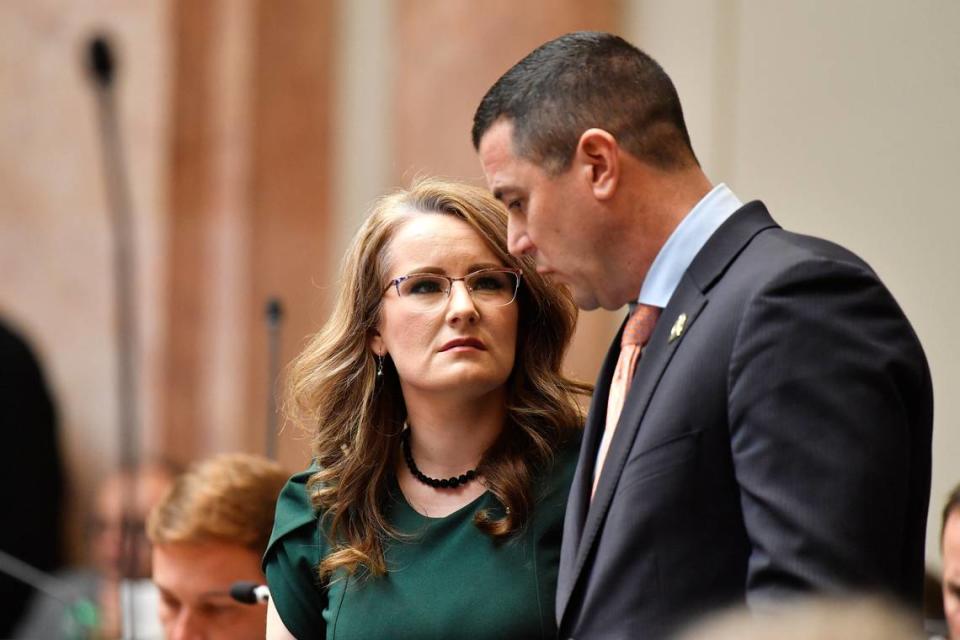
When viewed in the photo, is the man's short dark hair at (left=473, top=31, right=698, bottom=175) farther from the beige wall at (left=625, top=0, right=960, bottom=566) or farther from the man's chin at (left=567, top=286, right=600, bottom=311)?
the beige wall at (left=625, top=0, right=960, bottom=566)

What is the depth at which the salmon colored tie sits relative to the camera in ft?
7.92

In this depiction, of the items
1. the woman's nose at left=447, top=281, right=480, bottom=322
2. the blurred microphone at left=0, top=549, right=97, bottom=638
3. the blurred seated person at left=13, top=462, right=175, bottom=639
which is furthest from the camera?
the blurred seated person at left=13, top=462, right=175, bottom=639

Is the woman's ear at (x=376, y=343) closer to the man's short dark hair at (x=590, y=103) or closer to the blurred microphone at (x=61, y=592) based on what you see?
the man's short dark hair at (x=590, y=103)

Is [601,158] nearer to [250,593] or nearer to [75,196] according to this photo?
[250,593]

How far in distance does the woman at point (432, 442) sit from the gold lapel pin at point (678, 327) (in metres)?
0.58

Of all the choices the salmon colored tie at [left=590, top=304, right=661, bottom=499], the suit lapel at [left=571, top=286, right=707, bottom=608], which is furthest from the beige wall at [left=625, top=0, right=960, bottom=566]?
the suit lapel at [left=571, top=286, right=707, bottom=608]

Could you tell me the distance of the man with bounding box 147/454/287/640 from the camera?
145 inches

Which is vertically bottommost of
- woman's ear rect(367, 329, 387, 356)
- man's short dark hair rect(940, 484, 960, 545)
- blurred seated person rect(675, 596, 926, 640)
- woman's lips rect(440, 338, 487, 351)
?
man's short dark hair rect(940, 484, 960, 545)

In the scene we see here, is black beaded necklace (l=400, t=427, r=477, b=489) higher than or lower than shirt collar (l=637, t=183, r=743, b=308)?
lower

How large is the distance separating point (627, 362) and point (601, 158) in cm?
34

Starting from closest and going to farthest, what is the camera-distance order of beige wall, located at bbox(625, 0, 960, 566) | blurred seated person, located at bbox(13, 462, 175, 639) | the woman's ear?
the woman's ear
beige wall, located at bbox(625, 0, 960, 566)
blurred seated person, located at bbox(13, 462, 175, 639)

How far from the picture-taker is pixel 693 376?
7.27 ft

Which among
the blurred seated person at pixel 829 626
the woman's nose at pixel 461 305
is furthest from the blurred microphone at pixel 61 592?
the blurred seated person at pixel 829 626

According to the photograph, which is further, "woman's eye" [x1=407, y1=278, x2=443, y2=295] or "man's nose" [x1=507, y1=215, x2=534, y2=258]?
"woman's eye" [x1=407, y1=278, x2=443, y2=295]
